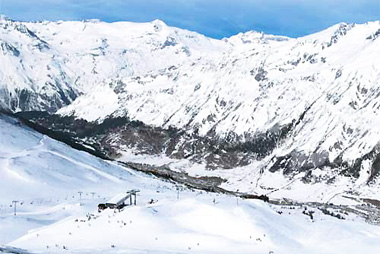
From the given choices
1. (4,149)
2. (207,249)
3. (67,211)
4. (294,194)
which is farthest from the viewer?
(294,194)

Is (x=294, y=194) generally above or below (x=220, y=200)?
below

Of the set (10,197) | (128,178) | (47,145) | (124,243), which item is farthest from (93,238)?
(47,145)

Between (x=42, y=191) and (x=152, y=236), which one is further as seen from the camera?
(x=42, y=191)

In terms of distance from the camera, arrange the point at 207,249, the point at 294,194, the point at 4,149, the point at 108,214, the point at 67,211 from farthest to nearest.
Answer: the point at 294,194
the point at 4,149
the point at 67,211
the point at 108,214
the point at 207,249

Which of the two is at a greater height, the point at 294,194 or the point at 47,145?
the point at 47,145

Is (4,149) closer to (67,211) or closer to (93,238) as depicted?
(67,211)

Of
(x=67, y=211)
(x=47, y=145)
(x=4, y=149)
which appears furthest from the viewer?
(x=47, y=145)

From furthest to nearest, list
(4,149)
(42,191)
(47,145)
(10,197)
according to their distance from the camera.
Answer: (47,145) → (4,149) → (42,191) → (10,197)

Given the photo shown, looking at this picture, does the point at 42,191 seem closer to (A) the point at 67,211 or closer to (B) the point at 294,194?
(A) the point at 67,211

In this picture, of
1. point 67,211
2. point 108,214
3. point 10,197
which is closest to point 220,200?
point 108,214
